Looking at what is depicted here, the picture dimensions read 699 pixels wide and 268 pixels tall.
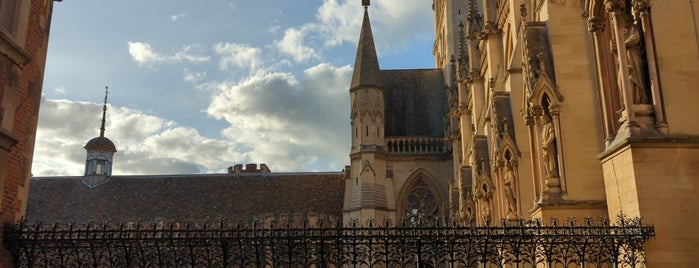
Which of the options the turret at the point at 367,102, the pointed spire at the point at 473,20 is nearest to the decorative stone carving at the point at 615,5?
the pointed spire at the point at 473,20

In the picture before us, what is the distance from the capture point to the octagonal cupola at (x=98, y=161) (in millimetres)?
46812

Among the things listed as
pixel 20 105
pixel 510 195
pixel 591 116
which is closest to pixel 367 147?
pixel 510 195

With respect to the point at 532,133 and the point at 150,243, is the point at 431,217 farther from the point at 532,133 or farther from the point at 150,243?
the point at 150,243

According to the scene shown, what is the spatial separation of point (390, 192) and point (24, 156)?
29.6 m

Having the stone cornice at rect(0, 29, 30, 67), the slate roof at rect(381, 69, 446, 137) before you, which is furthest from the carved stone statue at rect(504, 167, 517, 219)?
the slate roof at rect(381, 69, 446, 137)

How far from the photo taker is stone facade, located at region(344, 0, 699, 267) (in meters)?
9.03

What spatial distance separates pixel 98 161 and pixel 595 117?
43.3m

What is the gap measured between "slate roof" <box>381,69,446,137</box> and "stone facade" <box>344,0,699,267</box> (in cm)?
1362

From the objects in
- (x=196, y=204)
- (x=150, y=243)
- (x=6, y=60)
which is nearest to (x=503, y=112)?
(x=150, y=243)

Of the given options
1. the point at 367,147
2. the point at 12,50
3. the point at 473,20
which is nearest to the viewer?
the point at 12,50

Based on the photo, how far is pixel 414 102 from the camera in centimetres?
4397

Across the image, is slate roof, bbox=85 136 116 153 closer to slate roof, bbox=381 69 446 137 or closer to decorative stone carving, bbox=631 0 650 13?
slate roof, bbox=381 69 446 137

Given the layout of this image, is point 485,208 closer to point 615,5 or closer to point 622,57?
point 622,57

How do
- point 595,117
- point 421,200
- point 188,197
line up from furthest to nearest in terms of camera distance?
point 188,197, point 421,200, point 595,117
